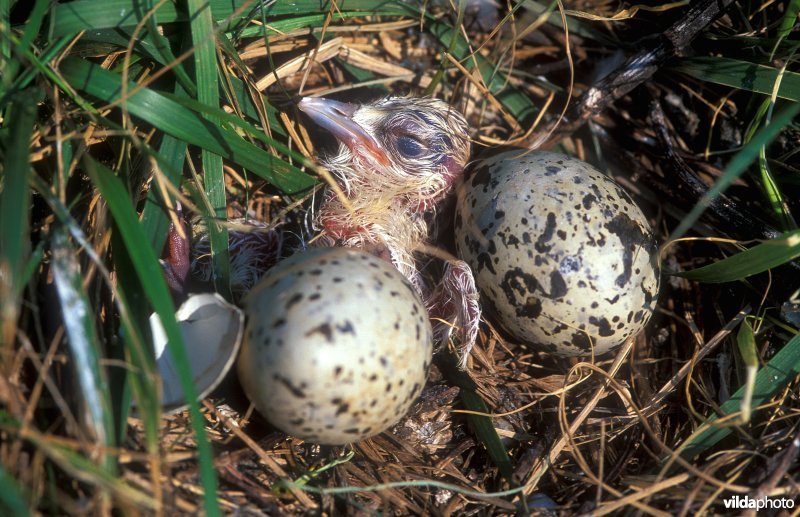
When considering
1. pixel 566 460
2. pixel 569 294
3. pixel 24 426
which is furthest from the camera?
pixel 566 460

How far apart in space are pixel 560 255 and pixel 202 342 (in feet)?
3.58

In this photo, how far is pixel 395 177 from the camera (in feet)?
6.72

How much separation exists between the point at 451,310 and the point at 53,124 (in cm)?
132

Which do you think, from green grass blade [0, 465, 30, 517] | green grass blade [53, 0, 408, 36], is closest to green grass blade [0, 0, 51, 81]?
green grass blade [53, 0, 408, 36]

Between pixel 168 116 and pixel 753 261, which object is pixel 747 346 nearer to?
pixel 753 261

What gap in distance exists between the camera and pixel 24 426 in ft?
4.01

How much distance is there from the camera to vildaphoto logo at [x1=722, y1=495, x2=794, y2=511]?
156 centimetres

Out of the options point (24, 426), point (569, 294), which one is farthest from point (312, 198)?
point (24, 426)

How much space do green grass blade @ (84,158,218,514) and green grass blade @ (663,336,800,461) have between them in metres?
1.32

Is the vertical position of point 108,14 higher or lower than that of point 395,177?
higher

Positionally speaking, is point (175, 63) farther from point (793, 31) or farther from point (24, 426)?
point (793, 31)

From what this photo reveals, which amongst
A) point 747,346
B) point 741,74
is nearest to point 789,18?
point 741,74

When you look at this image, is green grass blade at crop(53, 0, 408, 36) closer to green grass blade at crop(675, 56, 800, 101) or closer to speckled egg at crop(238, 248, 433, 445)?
speckled egg at crop(238, 248, 433, 445)

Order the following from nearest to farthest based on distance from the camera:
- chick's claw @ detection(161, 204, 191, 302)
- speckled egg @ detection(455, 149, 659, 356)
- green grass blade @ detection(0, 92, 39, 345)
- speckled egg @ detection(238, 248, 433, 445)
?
green grass blade @ detection(0, 92, 39, 345) < speckled egg @ detection(238, 248, 433, 445) < speckled egg @ detection(455, 149, 659, 356) < chick's claw @ detection(161, 204, 191, 302)
